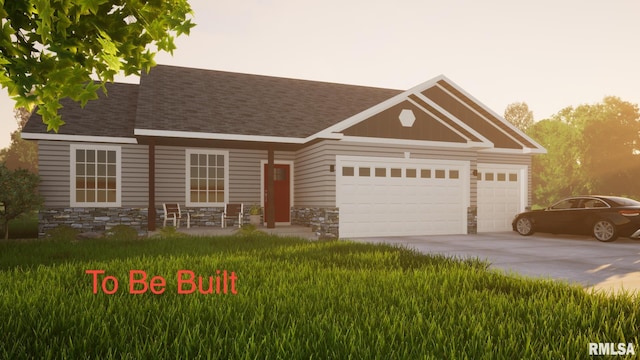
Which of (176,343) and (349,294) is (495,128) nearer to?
(349,294)

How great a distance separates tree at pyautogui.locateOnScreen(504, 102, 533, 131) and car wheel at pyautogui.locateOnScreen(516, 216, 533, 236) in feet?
201

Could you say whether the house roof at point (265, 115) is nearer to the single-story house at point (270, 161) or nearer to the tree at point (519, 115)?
the single-story house at point (270, 161)

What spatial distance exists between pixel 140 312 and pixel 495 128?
17.5 metres

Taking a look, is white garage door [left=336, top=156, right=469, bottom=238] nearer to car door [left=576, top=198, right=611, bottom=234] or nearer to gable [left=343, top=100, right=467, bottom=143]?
gable [left=343, top=100, right=467, bottom=143]

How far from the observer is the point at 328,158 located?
14430mm

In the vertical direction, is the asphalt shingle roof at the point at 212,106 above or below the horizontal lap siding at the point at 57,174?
above

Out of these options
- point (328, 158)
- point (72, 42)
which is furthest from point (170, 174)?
point (72, 42)

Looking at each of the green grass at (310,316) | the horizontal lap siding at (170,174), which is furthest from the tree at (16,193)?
the green grass at (310,316)

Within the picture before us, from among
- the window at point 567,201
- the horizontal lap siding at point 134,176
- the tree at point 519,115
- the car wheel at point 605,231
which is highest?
the tree at point 519,115

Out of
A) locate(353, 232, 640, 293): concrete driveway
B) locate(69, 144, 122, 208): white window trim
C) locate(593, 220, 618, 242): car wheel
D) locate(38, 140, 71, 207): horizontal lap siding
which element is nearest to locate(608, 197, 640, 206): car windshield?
locate(593, 220, 618, 242): car wheel

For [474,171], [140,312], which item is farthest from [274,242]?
[474,171]

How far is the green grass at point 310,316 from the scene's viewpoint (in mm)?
3270

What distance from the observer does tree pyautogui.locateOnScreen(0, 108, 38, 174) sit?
62219 mm

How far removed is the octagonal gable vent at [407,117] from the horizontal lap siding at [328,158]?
884mm
